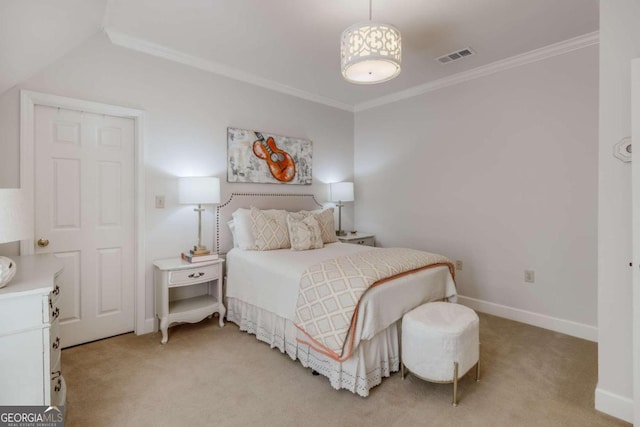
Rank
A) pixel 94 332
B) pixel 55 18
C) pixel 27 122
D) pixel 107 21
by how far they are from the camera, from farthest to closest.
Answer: pixel 94 332 → pixel 107 21 → pixel 27 122 → pixel 55 18

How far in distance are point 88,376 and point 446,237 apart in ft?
11.8

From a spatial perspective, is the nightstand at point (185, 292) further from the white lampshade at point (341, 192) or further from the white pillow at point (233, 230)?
the white lampshade at point (341, 192)

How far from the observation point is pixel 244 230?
3264mm

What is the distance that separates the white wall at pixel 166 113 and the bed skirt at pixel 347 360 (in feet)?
3.89

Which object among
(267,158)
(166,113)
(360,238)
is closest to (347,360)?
(360,238)

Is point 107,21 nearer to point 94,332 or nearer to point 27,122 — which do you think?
point 27,122

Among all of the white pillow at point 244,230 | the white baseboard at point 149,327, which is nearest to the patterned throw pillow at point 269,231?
the white pillow at point 244,230

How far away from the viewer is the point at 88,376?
227 cm

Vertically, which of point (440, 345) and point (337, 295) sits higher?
point (337, 295)

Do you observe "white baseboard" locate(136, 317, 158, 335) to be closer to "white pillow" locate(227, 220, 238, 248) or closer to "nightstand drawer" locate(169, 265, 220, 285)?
"nightstand drawer" locate(169, 265, 220, 285)

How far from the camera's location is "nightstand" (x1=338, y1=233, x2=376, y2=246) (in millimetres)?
4186

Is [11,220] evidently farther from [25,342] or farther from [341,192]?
[341,192]

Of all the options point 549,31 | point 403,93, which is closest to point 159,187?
point 403,93

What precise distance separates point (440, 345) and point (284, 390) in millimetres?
1046
